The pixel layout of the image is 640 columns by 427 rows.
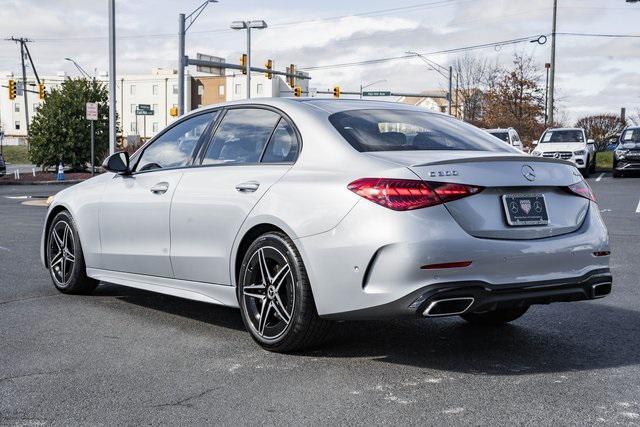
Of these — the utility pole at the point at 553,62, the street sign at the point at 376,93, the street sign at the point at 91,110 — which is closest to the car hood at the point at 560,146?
the utility pole at the point at 553,62

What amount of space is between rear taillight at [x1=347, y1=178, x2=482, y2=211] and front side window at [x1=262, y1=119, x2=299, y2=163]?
852 millimetres

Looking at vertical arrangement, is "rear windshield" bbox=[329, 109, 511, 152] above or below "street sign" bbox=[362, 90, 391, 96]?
below

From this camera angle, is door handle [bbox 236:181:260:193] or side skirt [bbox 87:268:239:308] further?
side skirt [bbox 87:268:239:308]

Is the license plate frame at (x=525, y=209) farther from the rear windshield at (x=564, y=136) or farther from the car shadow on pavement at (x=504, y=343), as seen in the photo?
the rear windshield at (x=564, y=136)

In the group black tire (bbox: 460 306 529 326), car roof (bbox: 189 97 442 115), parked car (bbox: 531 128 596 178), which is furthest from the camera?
parked car (bbox: 531 128 596 178)

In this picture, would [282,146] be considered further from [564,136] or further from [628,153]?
[564,136]

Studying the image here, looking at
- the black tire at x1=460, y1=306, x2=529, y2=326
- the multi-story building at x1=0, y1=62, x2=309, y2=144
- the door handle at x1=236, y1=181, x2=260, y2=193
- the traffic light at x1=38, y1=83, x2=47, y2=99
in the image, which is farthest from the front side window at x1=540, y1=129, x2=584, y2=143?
the multi-story building at x1=0, y1=62, x2=309, y2=144

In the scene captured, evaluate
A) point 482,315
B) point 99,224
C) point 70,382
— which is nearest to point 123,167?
point 99,224

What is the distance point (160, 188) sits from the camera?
620 centimetres

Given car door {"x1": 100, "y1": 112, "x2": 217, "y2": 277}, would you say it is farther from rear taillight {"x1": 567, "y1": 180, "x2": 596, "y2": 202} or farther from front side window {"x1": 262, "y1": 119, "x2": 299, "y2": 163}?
rear taillight {"x1": 567, "y1": 180, "x2": 596, "y2": 202}

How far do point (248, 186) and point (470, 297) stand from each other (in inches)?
63.9

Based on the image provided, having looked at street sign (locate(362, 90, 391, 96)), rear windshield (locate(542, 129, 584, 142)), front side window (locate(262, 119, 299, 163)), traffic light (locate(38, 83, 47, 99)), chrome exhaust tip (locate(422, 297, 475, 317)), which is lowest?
chrome exhaust tip (locate(422, 297, 475, 317))

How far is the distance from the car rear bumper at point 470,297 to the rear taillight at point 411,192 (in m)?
0.45

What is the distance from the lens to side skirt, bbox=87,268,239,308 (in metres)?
5.60
